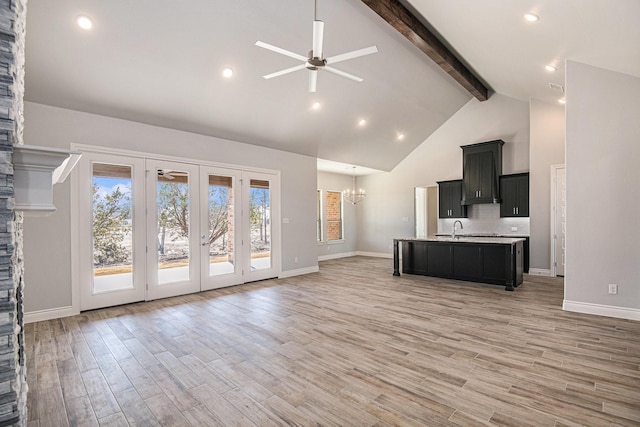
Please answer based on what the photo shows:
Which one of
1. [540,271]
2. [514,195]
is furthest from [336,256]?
[540,271]

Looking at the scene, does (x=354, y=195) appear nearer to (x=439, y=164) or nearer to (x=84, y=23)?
(x=439, y=164)

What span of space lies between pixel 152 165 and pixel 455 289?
5.70 meters

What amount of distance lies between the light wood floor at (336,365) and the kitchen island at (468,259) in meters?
0.92

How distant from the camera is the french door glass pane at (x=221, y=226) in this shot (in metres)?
5.96

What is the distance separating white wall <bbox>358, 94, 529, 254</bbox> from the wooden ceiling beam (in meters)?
1.86

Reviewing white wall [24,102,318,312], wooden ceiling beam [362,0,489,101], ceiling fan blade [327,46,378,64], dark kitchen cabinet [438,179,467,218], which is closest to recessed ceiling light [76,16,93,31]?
white wall [24,102,318,312]

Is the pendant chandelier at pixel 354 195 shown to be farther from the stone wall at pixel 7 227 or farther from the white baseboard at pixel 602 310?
the stone wall at pixel 7 227

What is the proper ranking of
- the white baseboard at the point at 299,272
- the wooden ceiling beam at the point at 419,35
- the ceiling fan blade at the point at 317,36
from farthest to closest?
the white baseboard at the point at 299,272 → the wooden ceiling beam at the point at 419,35 → the ceiling fan blade at the point at 317,36

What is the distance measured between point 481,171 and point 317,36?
6107 millimetres

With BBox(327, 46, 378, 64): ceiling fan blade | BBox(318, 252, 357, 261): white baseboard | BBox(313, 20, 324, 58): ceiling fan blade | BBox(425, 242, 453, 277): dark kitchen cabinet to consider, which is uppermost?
BBox(313, 20, 324, 58): ceiling fan blade

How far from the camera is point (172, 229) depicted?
5.43 meters

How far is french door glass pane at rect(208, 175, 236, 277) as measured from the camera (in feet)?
19.6

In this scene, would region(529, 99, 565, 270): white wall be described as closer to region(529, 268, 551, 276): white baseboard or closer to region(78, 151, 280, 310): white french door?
region(529, 268, 551, 276): white baseboard

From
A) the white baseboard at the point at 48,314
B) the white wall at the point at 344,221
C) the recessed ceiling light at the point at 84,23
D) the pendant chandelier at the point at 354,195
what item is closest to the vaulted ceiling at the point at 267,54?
the recessed ceiling light at the point at 84,23
